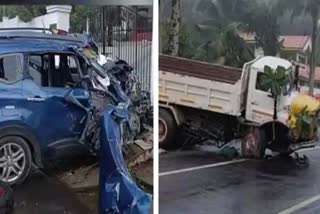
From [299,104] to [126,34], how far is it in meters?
0.82

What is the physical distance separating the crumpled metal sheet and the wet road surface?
0.12 meters

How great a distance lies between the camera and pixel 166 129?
7.88 ft

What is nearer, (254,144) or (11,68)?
(11,68)

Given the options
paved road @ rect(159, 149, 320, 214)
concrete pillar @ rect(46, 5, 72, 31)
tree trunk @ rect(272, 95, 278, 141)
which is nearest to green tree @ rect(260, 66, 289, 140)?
tree trunk @ rect(272, 95, 278, 141)

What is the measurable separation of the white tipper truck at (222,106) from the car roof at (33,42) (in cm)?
42

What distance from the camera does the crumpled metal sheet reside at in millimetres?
2318

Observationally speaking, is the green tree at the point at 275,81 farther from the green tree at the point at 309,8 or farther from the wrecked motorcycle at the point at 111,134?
the wrecked motorcycle at the point at 111,134

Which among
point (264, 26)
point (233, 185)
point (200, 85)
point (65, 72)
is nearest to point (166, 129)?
point (200, 85)

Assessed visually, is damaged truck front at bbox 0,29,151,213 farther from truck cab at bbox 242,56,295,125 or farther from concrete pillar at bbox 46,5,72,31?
truck cab at bbox 242,56,295,125

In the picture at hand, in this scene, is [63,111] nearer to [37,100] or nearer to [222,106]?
[37,100]

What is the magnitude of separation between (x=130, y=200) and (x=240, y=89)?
683mm

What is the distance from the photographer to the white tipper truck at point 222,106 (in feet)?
7.73

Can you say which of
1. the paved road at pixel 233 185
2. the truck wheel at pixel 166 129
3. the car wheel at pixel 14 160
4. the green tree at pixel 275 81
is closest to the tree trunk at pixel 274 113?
the green tree at pixel 275 81

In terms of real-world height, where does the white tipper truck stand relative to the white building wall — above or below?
below
